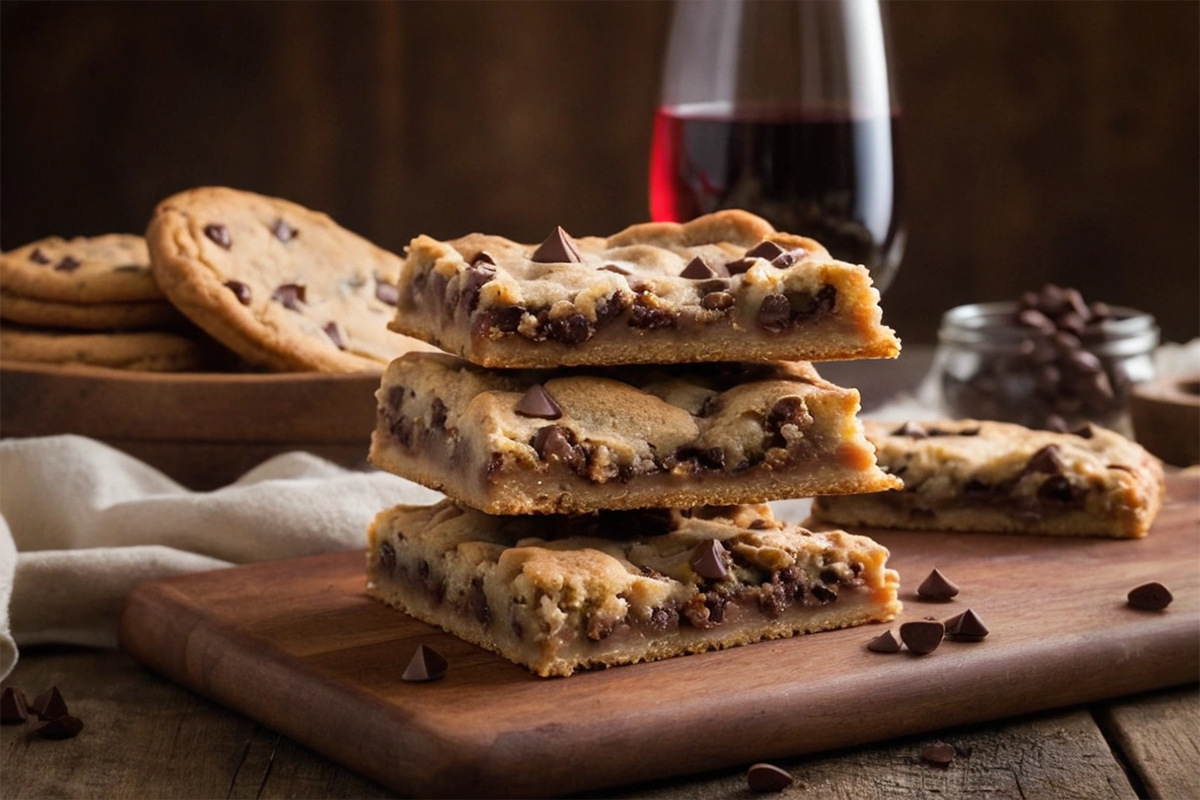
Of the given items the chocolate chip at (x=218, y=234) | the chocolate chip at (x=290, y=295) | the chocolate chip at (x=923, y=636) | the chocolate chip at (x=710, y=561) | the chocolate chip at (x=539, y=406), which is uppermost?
the chocolate chip at (x=218, y=234)

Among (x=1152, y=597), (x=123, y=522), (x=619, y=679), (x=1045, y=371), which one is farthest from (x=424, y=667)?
(x=1045, y=371)

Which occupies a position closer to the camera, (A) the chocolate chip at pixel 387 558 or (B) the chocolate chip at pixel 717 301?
(B) the chocolate chip at pixel 717 301

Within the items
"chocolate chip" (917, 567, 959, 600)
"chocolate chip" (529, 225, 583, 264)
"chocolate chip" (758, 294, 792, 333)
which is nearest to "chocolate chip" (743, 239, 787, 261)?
"chocolate chip" (758, 294, 792, 333)

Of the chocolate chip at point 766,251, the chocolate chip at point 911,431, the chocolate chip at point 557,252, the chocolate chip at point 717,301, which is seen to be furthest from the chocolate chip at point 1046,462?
the chocolate chip at point 557,252

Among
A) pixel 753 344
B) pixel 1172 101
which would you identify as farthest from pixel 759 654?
pixel 1172 101

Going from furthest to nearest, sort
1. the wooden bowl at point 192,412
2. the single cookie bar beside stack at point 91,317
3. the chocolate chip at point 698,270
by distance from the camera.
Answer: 1. the single cookie bar beside stack at point 91,317
2. the wooden bowl at point 192,412
3. the chocolate chip at point 698,270

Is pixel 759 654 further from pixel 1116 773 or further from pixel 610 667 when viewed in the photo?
pixel 1116 773

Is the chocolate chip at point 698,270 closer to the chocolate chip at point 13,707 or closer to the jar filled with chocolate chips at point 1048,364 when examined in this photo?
the chocolate chip at point 13,707
